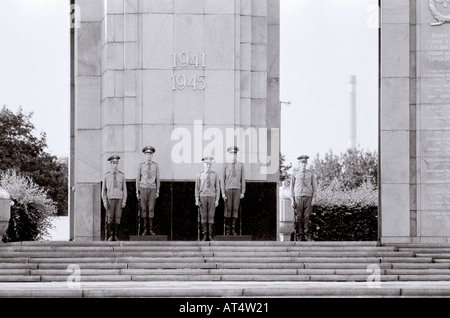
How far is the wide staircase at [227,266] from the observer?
23688 mm

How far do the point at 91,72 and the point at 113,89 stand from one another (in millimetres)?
1403

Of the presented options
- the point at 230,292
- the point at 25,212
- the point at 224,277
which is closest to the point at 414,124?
the point at 224,277

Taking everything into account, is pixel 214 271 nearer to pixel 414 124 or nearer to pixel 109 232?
pixel 109 232

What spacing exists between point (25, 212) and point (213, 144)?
21.4ft

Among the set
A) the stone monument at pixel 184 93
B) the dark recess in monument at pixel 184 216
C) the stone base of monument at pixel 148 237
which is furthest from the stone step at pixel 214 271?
the stone monument at pixel 184 93

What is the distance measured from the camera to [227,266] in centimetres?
2667

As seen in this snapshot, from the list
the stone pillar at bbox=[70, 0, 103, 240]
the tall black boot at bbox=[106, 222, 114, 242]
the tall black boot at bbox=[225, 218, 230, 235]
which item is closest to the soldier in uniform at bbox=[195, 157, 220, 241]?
the tall black boot at bbox=[225, 218, 230, 235]

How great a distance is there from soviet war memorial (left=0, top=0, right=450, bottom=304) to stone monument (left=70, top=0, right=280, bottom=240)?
4cm

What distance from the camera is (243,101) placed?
3328 cm

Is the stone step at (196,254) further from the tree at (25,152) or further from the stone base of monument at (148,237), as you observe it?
the tree at (25,152)

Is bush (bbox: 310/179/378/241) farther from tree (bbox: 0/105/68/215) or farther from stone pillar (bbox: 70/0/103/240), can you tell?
tree (bbox: 0/105/68/215)

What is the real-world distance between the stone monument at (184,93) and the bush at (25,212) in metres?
2.54

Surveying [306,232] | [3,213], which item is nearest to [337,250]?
[306,232]

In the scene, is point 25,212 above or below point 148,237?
above
